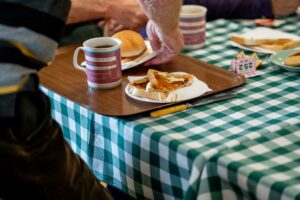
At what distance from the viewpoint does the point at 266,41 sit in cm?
169

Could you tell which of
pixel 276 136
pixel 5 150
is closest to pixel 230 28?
pixel 276 136

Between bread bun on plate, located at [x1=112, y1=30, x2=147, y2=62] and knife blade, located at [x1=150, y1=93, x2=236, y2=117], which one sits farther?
bread bun on plate, located at [x1=112, y1=30, x2=147, y2=62]

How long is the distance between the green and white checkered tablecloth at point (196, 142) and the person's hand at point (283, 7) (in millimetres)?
587

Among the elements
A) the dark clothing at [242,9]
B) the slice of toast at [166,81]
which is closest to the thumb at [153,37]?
the slice of toast at [166,81]

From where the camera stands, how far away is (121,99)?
4.34 feet

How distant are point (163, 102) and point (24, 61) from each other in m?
0.39

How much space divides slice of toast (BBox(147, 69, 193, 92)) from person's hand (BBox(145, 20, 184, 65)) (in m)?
0.10

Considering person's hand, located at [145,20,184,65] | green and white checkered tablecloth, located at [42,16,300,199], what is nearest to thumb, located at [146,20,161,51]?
person's hand, located at [145,20,184,65]

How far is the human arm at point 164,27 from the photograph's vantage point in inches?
53.6

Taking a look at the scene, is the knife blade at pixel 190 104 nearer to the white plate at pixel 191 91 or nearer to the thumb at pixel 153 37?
the white plate at pixel 191 91

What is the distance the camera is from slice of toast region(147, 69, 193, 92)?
1347mm

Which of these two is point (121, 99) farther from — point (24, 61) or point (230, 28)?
point (230, 28)

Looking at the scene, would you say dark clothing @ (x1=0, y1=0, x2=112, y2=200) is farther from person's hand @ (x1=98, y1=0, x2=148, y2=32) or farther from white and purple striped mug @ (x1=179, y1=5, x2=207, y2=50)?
person's hand @ (x1=98, y1=0, x2=148, y2=32)

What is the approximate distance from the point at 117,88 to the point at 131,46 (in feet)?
0.63
